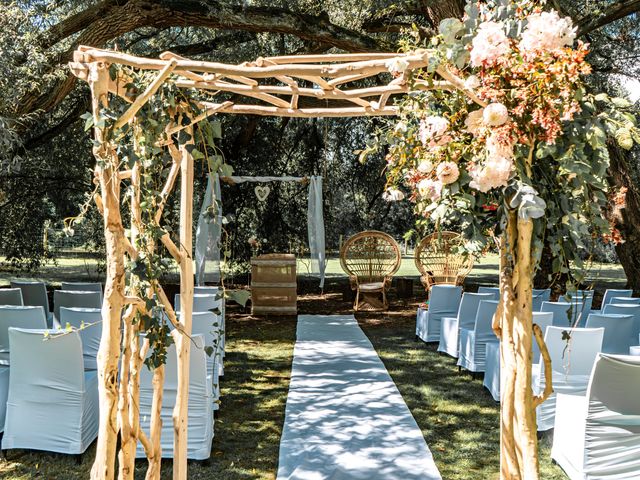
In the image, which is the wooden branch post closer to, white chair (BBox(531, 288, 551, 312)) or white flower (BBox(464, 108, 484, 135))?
white flower (BBox(464, 108, 484, 135))

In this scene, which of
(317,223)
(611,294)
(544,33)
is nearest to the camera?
(544,33)

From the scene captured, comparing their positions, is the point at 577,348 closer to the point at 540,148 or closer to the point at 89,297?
the point at 540,148

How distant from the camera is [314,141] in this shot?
1391cm

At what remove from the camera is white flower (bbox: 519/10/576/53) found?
215 centimetres

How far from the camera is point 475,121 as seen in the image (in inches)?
93.7

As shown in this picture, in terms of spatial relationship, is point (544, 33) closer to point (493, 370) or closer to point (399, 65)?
point (399, 65)

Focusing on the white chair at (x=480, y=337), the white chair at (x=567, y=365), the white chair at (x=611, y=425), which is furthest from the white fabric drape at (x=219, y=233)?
the white chair at (x=611, y=425)

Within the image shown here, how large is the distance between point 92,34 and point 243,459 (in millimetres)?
5531

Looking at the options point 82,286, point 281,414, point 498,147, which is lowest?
point 281,414

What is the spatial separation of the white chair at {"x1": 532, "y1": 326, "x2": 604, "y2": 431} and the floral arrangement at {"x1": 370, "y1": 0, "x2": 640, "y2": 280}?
2223 millimetres

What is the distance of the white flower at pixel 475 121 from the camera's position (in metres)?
2.37

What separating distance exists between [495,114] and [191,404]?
2830 millimetres

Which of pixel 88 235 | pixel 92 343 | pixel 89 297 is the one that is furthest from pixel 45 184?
pixel 92 343

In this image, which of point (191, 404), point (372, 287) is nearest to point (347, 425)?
point (191, 404)
